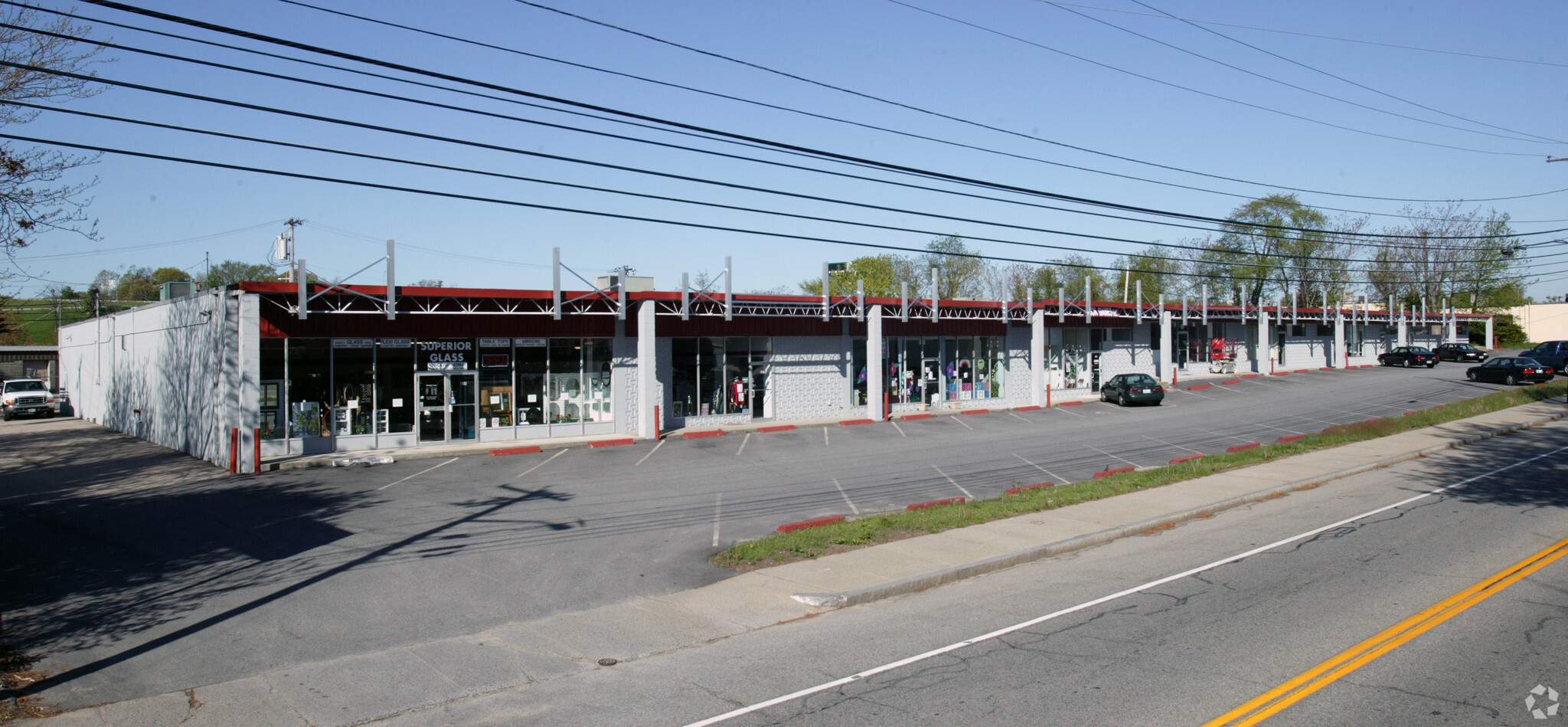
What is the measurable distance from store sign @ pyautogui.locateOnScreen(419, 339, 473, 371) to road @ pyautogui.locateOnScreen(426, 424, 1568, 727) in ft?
68.3

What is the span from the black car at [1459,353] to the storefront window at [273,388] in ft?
228

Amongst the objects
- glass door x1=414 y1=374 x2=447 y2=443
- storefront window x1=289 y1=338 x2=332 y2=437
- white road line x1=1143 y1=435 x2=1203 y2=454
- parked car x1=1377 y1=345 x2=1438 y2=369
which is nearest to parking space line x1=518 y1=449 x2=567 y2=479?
glass door x1=414 y1=374 x2=447 y2=443

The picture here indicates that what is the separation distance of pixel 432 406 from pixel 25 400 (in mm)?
31600

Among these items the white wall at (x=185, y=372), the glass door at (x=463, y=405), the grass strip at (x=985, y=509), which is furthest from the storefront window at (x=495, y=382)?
the grass strip at (x=985, y=509)

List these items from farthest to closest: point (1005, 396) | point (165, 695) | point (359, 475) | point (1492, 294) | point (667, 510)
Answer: point (1492, 294), point (1005, 396), point (359, 475), point (667, 510), point (165, 695)

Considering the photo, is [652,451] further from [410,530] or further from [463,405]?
[410,530]

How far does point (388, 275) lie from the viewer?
24.3 meters

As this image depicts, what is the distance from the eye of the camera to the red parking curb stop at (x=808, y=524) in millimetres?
14531

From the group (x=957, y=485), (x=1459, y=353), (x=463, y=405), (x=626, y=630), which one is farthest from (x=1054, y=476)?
(x=1459, y=353)

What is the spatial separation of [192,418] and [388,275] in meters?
8.18

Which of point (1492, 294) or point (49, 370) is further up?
point (1492, 294)

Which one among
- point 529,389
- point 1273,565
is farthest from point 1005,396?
point 1273,565

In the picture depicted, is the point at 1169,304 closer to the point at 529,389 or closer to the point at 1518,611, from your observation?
the point at 529,389

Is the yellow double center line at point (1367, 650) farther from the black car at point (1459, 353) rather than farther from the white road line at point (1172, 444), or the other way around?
the black car at point (1459, 353)
